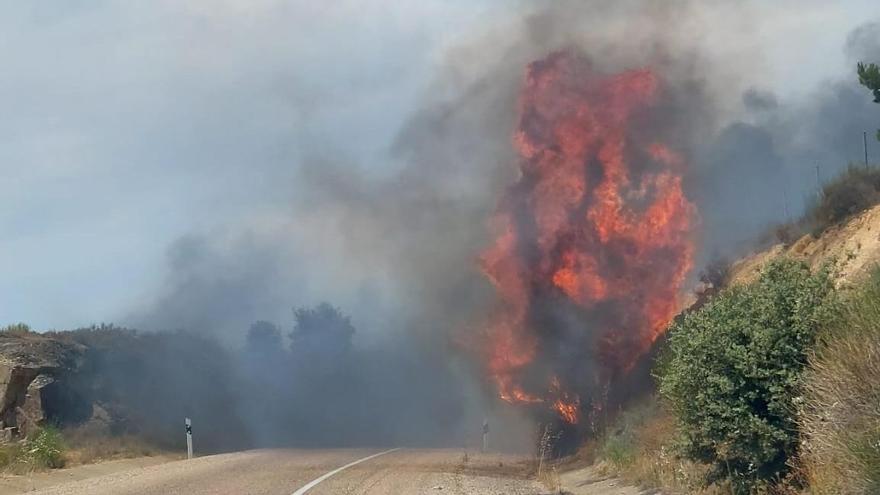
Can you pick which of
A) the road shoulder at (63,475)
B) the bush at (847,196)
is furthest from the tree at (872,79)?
the road shoulder at (63,475)

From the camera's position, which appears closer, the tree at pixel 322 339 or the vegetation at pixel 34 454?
the vegetation at pixel 34 454

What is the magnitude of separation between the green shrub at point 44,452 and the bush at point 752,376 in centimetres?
1827

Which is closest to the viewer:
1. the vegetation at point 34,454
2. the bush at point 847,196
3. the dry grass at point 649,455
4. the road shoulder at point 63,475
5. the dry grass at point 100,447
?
the dry grass at point 649,455

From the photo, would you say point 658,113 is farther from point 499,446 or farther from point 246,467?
point 246,467

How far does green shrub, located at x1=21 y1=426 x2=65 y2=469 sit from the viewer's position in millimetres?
26094

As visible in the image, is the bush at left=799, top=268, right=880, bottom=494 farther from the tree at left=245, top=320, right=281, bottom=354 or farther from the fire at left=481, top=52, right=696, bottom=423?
the tree at left=245, top=320, right=281, bottom=354

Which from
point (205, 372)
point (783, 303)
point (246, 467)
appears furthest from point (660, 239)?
point (205, 372)

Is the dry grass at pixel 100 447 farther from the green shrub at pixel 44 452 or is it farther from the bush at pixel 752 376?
the bush at pixel 752 376

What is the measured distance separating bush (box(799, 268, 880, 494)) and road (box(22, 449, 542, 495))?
795 cm

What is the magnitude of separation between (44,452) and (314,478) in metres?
9.44

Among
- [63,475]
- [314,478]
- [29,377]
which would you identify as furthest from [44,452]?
[314,478]

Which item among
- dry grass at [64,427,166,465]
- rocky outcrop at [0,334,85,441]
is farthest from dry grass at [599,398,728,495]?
rocky outcrop at [0,334,85,441]

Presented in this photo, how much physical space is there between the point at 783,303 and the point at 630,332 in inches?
656

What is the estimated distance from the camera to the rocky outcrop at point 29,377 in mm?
32156
